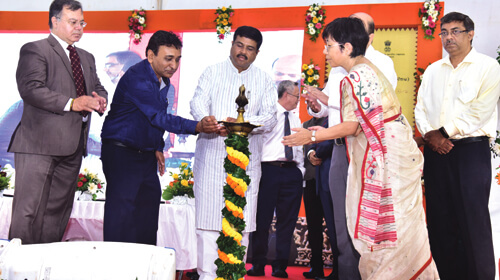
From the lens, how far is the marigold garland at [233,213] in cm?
277

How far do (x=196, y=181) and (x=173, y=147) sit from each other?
153 inches

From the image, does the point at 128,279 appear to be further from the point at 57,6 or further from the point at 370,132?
the point at 57,6

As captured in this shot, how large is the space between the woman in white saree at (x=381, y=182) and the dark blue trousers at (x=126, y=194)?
1.16 m

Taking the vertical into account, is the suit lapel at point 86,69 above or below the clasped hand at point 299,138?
above

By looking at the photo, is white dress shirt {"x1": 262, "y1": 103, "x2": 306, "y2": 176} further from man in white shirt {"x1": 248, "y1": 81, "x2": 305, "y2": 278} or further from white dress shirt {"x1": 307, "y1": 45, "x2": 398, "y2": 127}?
white dress shirt {"x1": 307, "y1": 45, "x2": 398, "y2": 127}

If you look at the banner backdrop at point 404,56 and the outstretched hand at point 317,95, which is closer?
the outstretched hand at point 317,95

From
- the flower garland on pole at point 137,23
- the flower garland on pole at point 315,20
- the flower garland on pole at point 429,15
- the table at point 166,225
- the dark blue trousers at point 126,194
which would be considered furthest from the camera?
the flower garland on pole at point 137,23

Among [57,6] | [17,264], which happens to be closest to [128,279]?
[17,264]

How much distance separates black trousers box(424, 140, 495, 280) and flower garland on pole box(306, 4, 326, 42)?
11.7ft

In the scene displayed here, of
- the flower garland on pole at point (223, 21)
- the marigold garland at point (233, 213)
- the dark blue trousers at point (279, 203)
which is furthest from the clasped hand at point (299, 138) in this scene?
the flower garland on pole at point (223, 21)

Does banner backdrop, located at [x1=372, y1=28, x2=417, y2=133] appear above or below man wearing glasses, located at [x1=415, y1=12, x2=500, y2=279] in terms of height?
above

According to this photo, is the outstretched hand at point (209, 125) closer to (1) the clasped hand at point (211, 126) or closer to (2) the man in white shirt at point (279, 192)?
(1) the clasped hand at point (211, 126)

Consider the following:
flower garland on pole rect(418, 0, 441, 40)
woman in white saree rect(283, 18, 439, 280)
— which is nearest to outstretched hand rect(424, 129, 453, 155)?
woman in white saree rect(283, 18, 439, 280)

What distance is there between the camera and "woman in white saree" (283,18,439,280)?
2.80 metres
